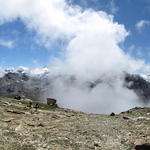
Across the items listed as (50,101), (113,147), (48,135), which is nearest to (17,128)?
(48,135)

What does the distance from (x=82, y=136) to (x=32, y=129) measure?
8782 mm

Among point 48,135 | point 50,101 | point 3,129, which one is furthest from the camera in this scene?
point 50,101

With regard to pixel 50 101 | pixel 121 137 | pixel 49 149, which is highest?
pixel 50 101

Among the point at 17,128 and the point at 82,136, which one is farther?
the point at 17,128

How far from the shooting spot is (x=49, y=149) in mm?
21750

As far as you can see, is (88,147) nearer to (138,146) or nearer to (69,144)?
(69,144)

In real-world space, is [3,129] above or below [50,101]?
below

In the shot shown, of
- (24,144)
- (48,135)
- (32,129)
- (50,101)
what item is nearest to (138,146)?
(48,135)

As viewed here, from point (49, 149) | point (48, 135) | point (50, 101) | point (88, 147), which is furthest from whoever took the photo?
point (50, 101)

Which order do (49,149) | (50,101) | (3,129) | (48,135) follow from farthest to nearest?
(50,101)
(3,129)
(48,135)
(49,149)

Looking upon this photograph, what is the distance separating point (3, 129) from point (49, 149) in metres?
10.8

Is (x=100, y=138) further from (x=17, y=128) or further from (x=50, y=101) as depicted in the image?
(x=50, y=101)

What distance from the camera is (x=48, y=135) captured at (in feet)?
87.7

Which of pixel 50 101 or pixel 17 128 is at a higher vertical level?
pixel 50 101
